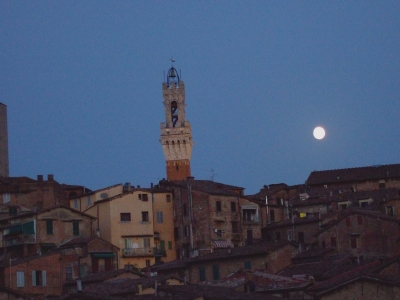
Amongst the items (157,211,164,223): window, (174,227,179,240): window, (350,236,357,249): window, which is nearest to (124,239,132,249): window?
(157,211,164,223): window

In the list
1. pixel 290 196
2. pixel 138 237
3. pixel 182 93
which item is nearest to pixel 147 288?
pixel 138 237

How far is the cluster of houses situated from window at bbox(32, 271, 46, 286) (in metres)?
0.05

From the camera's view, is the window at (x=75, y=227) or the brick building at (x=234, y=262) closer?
the brick building at (x=234, y=262)

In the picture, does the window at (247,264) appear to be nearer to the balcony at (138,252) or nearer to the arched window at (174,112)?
the balcony at (138,252)

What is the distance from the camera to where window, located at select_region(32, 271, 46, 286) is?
6891 centimetres

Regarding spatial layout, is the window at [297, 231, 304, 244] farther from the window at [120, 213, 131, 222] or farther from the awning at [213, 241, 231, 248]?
the window at [120, 213, 131, 222]

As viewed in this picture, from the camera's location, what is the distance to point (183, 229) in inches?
3374

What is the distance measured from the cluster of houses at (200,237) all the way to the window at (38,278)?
0.05 meters

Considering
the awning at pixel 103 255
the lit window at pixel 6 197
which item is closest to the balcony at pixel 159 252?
the awning at pixel 103 255

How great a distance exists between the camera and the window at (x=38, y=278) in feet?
226

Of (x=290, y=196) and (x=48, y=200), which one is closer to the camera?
(x=48, y=200)

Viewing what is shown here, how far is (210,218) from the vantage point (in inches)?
3324

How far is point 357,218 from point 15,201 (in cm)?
2431

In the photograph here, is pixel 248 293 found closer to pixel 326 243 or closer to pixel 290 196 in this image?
pixel 326 243
